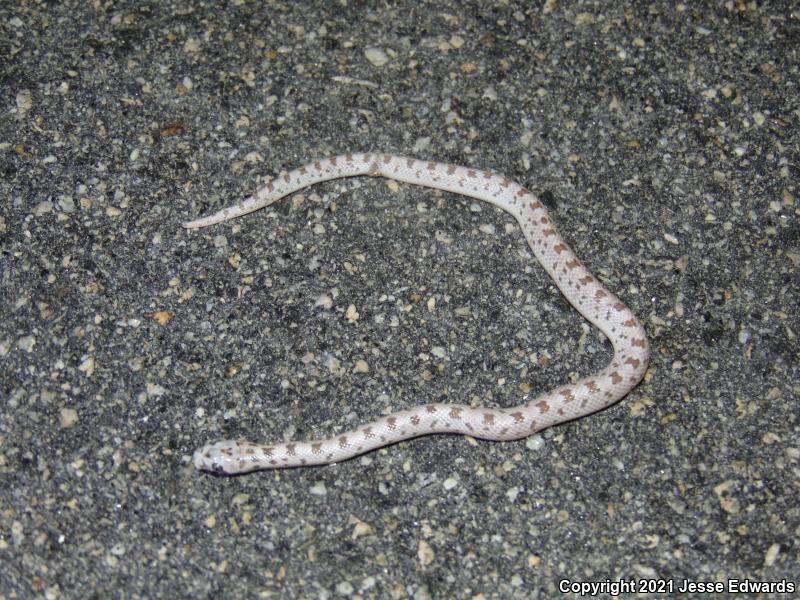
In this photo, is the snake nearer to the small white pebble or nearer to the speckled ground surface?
the speckled ground surface

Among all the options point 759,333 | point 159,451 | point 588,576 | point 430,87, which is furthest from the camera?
point 430,87

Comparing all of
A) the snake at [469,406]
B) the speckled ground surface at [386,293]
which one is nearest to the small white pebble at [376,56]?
the speckled ground surface at [386,293]

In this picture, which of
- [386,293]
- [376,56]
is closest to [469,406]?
[386,293]

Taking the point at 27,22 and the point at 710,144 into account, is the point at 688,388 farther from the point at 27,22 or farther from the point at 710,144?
the point at 27,22

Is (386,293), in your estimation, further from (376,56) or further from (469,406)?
(376,56)

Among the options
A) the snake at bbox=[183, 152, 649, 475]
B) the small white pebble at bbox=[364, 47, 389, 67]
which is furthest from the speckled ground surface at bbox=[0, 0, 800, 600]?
the snake at bbox=[183, 152, 649, 475]

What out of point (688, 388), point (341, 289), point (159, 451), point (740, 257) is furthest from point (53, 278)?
point (740, 257)

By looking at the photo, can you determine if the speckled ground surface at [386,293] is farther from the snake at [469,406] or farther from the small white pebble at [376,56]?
the snake at [469,406]
